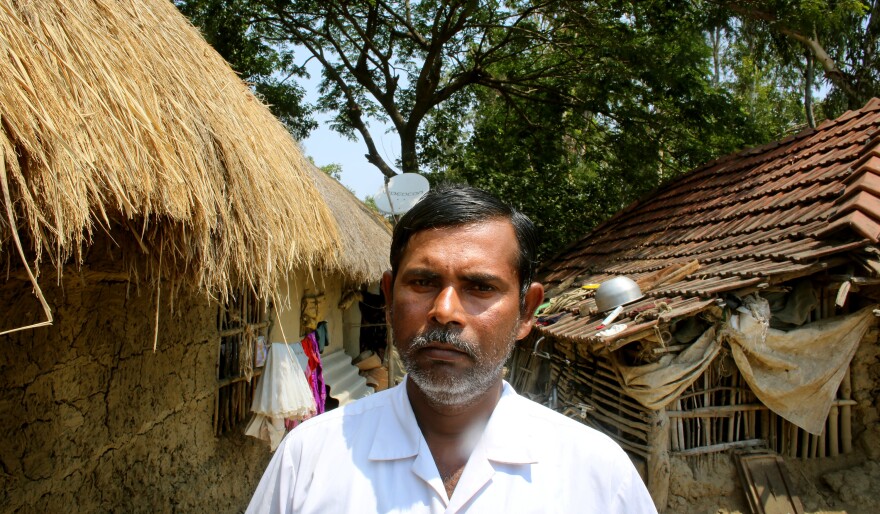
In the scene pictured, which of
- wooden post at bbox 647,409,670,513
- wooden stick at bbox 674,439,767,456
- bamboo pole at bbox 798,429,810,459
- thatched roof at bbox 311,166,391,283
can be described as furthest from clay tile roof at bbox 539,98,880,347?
thatched roof at bbox 311,166,391,283

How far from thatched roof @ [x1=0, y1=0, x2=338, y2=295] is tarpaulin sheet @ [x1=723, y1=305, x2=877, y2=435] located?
3.22 metres

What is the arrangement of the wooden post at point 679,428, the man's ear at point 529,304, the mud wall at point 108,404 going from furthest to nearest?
the wooden post at point 679,428, the mud wall at point 108,404, the man's ear at point 529,304

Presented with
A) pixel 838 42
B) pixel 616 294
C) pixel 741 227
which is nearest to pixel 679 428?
pixel 616 294

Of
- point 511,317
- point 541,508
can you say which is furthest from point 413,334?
point 541,508

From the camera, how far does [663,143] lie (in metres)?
9.27

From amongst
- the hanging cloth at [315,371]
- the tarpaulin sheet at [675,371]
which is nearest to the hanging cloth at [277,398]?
the hanging cloth at [315,371]

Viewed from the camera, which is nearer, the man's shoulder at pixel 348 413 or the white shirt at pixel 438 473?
the white shirt at pixel 438 473

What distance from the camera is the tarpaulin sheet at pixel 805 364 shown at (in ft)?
13.5

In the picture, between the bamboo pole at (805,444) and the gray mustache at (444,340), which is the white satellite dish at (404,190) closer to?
the bamboo pole at (805,444)

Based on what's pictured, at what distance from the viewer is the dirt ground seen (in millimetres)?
4168

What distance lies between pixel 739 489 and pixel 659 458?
2.32 ft

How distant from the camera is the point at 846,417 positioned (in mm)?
4422

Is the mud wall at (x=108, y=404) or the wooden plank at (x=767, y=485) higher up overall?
the mud wall at (x=108, y=404)

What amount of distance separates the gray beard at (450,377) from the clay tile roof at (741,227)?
8.97ft
